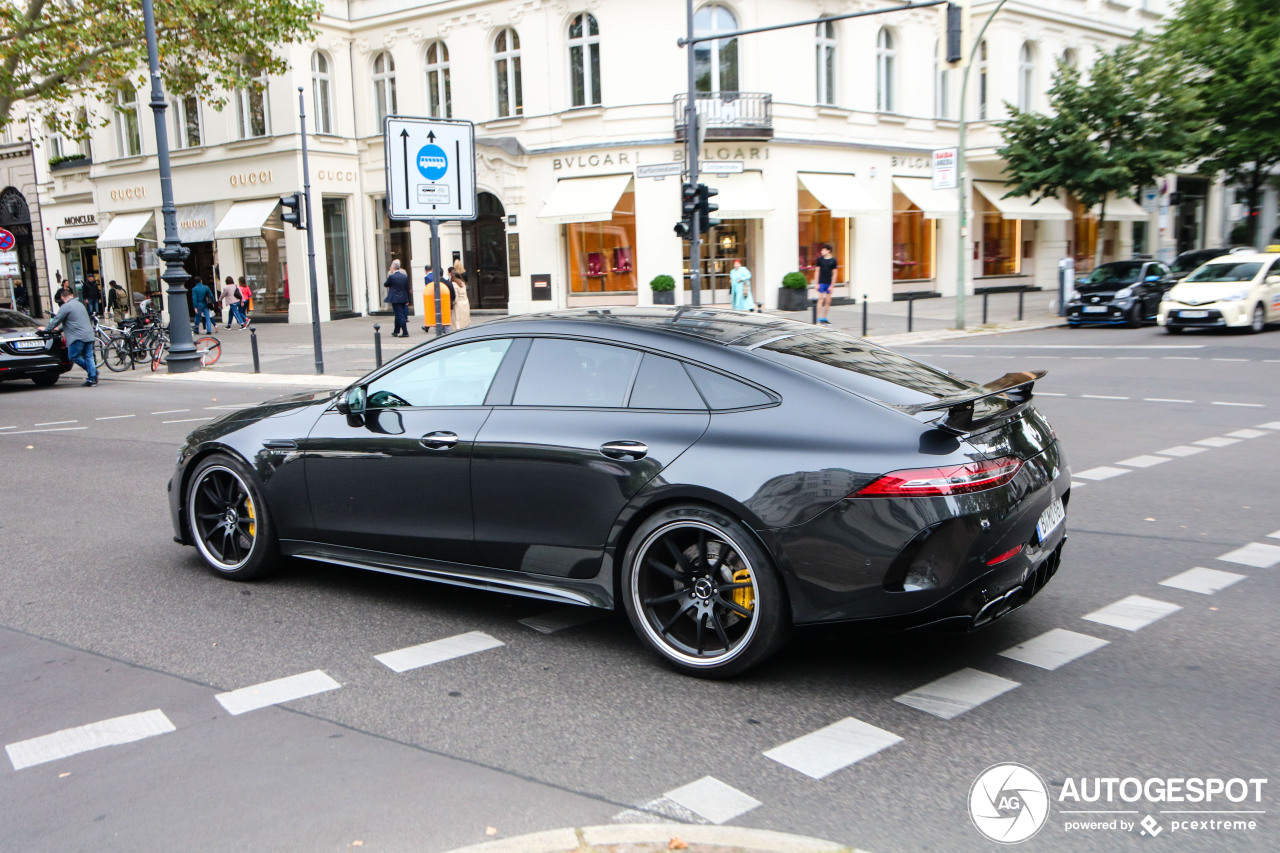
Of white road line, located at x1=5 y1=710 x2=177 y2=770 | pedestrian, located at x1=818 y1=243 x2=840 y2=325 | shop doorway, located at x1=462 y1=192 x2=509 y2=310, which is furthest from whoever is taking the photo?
shop doorway, located at x1=462 y1=192 x2=509 y2=310

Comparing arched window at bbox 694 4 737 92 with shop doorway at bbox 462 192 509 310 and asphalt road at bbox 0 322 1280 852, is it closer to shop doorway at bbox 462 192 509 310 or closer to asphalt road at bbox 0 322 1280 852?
shop doorway at bbox 462 192 509 310

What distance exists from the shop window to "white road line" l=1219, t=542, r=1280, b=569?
80.7 feet

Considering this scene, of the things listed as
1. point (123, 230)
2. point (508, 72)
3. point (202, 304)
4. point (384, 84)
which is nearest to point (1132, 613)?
point (508, 72)

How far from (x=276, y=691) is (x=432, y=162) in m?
11.1

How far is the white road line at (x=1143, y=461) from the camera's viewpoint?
8547 millimetres

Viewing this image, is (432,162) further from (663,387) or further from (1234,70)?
(1234,70)

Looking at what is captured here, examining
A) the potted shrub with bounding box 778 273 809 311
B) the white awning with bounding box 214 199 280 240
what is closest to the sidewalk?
the potted shrub with bounding box 778 273 809 311

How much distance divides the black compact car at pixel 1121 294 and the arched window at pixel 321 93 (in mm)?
22439

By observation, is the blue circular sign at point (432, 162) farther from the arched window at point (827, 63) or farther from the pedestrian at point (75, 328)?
the arched window at point (827, 63)

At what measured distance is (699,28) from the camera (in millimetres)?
28641

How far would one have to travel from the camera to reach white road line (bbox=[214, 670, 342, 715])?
Answer: 4062mm

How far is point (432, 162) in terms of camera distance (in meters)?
14.2

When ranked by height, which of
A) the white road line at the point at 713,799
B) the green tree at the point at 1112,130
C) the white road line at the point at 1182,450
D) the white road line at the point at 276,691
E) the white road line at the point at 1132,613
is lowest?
the white road line at the point at 1182,450

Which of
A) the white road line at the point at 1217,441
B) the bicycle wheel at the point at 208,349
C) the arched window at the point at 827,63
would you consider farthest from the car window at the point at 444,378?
the arched window at the point at 827,63
